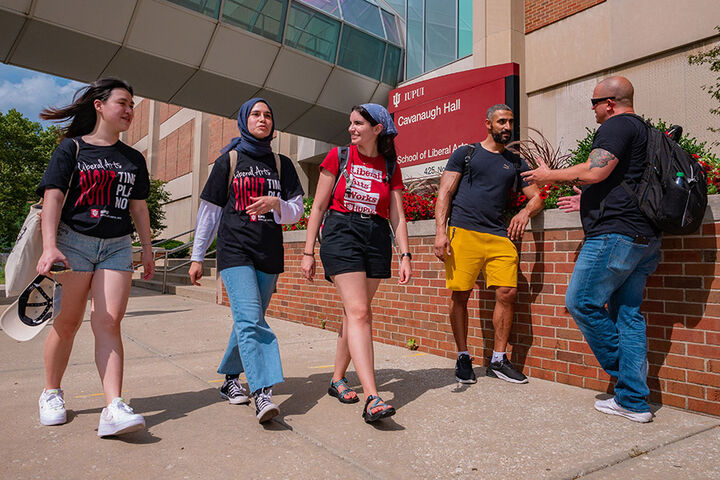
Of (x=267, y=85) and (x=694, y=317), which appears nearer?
(x=694, y=317)

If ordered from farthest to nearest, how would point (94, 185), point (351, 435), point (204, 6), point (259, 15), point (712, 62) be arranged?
point (259, 15) → point (204, 6) → point (712, 62) → point (94, 185) → point (351, 435)

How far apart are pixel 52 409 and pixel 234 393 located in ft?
3.47

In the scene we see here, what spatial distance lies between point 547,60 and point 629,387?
30.8ft

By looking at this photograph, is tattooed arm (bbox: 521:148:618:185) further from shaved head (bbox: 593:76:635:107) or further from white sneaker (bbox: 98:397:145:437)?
white sneaker (bbox: 98:397:145:437)


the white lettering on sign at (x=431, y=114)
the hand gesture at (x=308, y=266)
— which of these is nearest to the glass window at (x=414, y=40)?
the white lettering on sign at (x=431, y=114)

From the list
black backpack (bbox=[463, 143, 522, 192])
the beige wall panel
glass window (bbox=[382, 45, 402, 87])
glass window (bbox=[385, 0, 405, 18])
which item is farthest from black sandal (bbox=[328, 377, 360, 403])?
glass window (bbox=[385, 0, 405, 18])

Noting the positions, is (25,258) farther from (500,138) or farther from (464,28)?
(464,28)

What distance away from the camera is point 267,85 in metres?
13.5

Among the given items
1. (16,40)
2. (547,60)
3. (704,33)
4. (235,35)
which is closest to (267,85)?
(235,35)

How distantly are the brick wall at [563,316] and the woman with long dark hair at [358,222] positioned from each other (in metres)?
1.31

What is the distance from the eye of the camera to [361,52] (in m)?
14.8

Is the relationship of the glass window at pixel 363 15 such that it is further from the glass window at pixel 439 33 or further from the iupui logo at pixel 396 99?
the iupui logo at pixel 396 99

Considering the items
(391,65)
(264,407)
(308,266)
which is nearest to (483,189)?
(308,266)

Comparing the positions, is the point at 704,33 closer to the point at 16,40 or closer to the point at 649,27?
the point at 649,27
